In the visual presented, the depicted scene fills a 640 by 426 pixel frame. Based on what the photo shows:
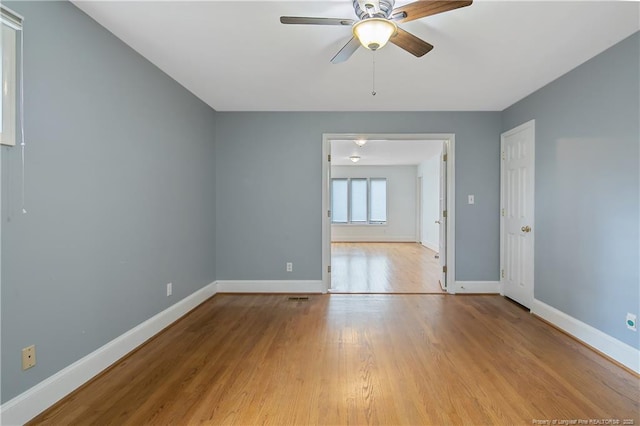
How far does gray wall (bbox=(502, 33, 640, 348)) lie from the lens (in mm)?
2176

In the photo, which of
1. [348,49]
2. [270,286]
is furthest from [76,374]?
[348,49]

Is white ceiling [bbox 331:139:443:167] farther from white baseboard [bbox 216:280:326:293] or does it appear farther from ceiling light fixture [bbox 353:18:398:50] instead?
ceiling light fixture [bbox 353:18:398:50]

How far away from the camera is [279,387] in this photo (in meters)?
1.90

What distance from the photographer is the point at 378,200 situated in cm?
962

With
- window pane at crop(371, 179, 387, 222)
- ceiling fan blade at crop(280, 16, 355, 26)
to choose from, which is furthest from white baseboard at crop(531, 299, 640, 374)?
window pane at crop(371, 179, 387, 222)

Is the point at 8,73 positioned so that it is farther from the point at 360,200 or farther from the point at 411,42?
the point at 360,200

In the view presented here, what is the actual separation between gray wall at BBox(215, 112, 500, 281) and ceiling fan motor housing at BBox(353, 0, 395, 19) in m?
2.20

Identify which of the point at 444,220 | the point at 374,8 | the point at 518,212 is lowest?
the point at 444,220

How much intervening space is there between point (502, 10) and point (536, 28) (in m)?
0.40

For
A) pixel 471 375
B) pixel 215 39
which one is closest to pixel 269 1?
pixel 215 39

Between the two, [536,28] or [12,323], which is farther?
[536,28]

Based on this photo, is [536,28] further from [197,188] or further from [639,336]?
[197,188]

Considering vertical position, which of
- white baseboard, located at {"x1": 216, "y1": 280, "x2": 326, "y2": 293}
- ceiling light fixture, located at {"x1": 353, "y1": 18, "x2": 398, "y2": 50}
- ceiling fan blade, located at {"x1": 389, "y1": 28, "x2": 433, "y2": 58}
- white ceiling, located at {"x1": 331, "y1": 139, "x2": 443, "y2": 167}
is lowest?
white baseboard, located at {"x1": 216, "y1": 280, "x2": 326, "y2": 293}

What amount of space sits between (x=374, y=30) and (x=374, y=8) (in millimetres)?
142
